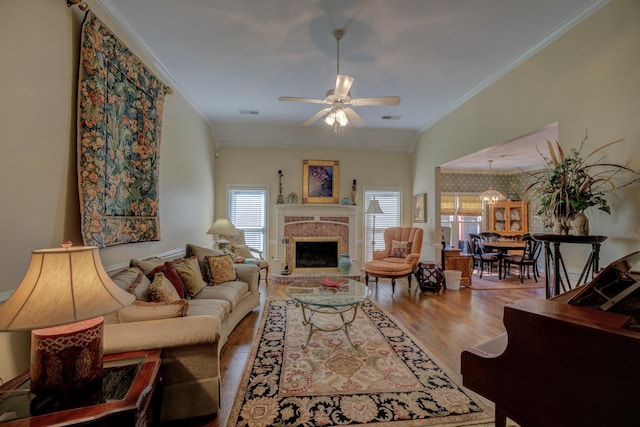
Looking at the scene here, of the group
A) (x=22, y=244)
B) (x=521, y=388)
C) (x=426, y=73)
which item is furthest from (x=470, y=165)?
(x=22, y=244)

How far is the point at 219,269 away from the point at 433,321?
9.32ft

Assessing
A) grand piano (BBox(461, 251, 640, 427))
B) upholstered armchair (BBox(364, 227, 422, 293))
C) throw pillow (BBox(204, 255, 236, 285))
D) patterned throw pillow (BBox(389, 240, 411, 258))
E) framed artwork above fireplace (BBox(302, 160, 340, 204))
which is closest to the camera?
grand piano (BBox(461, 251, 640, 427))

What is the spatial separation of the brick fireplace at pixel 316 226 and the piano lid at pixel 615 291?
4719 millimetres

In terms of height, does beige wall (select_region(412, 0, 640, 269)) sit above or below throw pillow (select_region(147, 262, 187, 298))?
above

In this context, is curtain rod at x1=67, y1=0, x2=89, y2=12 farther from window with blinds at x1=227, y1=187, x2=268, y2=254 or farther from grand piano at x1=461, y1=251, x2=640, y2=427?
window with blinds at x1=227, y1=187, x2=268, y2=254

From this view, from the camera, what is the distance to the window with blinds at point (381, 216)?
630 centimetres

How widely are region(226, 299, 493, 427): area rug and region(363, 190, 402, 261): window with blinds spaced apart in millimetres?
3319

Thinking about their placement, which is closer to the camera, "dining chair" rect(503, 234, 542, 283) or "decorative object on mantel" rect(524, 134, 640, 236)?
"decorative object on mantel" rect(524, 134, 640, 236)

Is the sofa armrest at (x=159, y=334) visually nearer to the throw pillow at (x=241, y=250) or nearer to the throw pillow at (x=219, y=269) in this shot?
the throw pillow at (x=219, y=269)

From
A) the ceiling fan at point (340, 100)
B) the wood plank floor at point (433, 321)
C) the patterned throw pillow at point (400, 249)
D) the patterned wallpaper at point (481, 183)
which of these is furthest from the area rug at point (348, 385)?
the patterned wallpaper at point (481, 183)

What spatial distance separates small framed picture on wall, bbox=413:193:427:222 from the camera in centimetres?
558

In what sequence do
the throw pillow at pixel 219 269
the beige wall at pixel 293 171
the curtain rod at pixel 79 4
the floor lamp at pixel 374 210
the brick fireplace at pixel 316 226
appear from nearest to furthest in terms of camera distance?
the curtain rod at pixel 79 4 → the throw pillow at pixel 219 269 → the floor lamp at pixel 374 210 → the brick fireplace at pixel 316 226 → the beige wall at pixel 293 171

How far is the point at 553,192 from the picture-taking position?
90.3 inches

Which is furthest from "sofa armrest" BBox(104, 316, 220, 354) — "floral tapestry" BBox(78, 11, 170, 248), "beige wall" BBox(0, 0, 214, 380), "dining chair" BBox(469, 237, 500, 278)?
"dining chair" BBox(469, 237, 500, 278)
